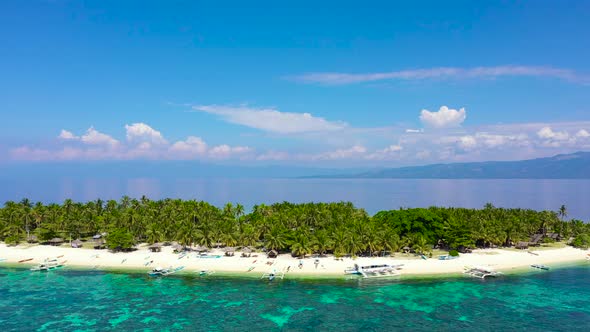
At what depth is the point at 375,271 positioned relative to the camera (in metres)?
66.8

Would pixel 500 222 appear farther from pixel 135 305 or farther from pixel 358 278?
pixel 135 305

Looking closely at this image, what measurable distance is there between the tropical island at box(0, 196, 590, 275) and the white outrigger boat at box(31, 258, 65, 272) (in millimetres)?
3457

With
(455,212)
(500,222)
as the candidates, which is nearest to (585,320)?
(500,222)

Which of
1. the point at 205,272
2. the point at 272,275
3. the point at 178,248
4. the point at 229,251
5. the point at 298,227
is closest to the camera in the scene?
the point at 272,275

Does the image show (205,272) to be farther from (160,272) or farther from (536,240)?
(536,240)

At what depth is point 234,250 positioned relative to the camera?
3108 inches

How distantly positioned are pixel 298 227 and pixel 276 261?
53.7 feet

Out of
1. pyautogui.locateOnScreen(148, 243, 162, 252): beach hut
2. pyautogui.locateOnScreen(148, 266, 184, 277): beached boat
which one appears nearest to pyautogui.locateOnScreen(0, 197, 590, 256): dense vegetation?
pyautogui.locateOnScreen(148, 243, 162, 252): beach hut

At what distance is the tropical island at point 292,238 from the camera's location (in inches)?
2921

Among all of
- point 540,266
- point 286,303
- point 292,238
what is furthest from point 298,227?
point 540,266

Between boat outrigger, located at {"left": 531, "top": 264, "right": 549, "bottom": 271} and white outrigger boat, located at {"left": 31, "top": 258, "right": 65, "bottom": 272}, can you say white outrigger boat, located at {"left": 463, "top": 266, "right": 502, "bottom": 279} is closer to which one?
boat outrigger, located at {"left": 531, "top": 264, "right": 549, "bottom": 271}

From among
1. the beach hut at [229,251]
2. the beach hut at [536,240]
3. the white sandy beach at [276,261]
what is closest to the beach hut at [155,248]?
the white sandy beach at [276,261]

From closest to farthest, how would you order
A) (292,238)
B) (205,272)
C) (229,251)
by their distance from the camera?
(205,272) < (292,238) < (229,251)

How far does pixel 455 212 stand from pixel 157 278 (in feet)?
252
